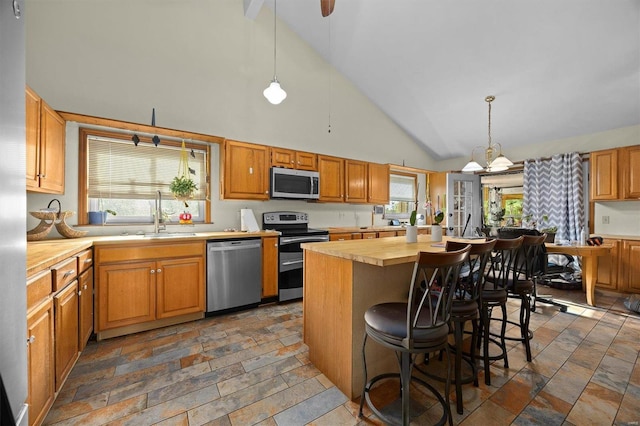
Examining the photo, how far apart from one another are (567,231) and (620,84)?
2.24 metres

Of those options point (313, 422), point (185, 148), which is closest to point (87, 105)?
point (185, 148)

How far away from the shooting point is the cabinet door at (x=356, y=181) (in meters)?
4.52

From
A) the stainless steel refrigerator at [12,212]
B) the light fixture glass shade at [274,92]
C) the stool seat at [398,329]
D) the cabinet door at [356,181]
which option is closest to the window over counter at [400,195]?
the cabinet door at [356,181]

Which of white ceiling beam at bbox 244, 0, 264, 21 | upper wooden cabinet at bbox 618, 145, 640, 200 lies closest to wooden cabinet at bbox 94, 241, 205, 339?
white ceiling beam at bbox 244, 0, 264, 21

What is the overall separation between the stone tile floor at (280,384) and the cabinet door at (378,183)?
2.91 m

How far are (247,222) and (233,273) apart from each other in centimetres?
75

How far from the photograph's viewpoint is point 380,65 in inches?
170

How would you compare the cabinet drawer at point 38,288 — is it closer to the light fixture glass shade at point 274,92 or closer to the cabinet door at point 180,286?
the cabinet door at point 180,286

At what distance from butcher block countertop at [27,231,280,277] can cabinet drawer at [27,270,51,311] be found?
0.04 meters

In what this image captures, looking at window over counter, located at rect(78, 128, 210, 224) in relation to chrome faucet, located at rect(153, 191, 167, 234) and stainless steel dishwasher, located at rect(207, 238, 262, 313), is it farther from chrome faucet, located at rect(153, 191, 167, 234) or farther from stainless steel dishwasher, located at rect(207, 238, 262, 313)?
stainless steel dishwasher, located at rect(207, 238, 262, 313)

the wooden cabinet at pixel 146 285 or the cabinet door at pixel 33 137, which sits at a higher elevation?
the cabinet door at pixel 33 137

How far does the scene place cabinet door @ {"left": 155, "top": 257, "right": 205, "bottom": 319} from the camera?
2.64 meters

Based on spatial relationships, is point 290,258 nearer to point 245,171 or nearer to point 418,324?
point 245,171

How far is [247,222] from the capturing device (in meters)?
3.55
